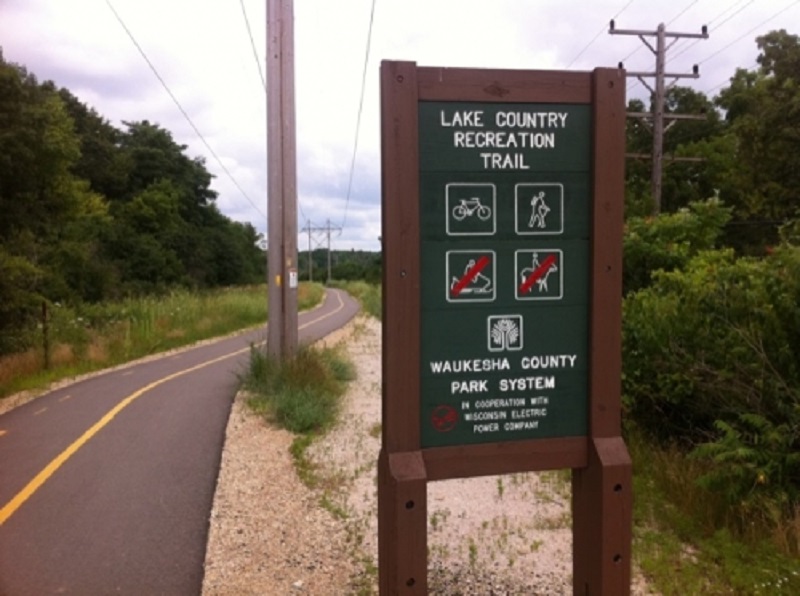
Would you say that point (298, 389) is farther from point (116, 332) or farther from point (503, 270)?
point (116, 332)

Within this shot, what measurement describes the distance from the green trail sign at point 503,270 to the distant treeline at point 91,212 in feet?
48.1

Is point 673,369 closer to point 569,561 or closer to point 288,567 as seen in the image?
point 569,561

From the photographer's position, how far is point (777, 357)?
5902mm

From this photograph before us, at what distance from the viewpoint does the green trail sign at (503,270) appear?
374 cm

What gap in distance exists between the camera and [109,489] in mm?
6898

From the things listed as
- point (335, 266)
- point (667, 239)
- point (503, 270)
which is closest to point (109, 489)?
point (503, 270)

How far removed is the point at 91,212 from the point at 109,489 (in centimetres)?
5294

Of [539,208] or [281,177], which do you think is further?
[281,177]

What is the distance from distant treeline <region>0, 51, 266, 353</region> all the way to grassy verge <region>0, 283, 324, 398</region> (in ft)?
3.68

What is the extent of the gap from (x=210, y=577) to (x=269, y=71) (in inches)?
350

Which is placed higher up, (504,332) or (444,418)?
(504,332)

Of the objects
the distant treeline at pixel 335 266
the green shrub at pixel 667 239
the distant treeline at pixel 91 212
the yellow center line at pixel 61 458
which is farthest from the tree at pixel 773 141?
the distant treeline at pixel 335 266

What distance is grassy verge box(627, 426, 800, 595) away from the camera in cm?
475

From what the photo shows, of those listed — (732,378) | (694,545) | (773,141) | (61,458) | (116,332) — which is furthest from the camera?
(773,141)
